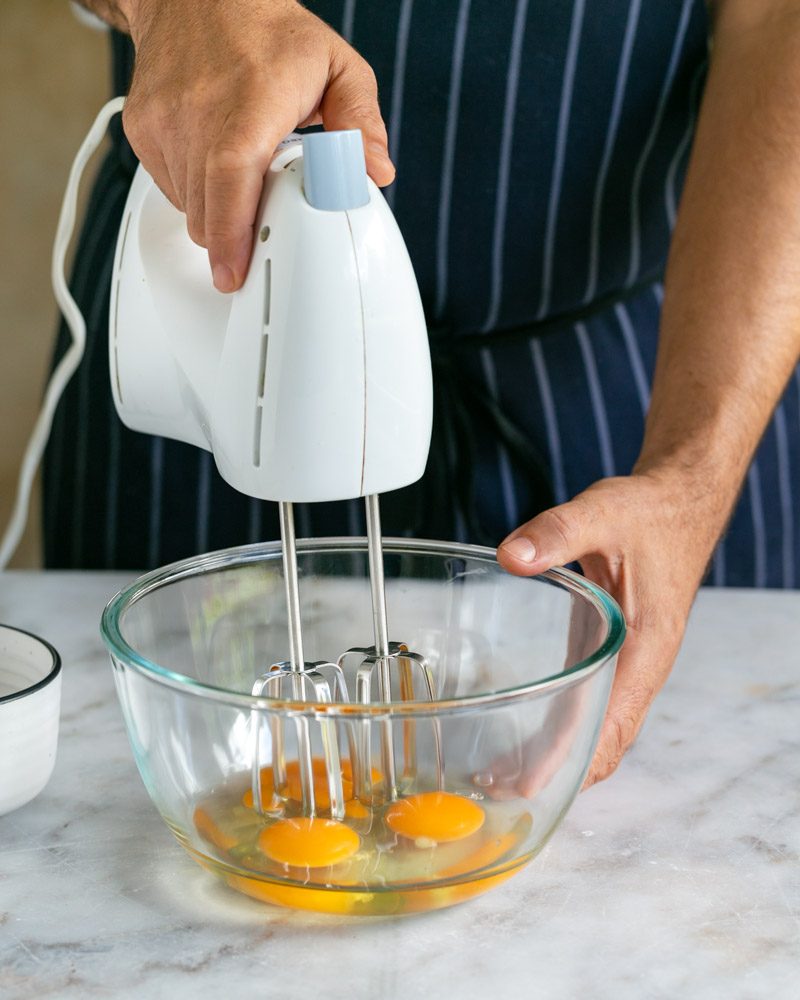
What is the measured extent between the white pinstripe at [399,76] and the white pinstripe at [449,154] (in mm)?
39

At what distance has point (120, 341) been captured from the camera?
65cm

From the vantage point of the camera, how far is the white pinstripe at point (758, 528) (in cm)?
122

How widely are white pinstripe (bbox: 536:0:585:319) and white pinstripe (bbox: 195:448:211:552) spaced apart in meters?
0.33

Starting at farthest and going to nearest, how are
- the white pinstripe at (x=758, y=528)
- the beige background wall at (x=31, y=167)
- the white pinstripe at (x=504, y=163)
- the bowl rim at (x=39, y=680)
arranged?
the beige background wall at (x=31, y=167) < the white pinstripe at (x=758, y=528) < the white pinstripe at (x=504, y=163) < the bowl rim at (x=39, y=680)

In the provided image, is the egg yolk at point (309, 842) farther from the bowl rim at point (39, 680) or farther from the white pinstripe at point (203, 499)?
the white pinstripe at point (203, 499)

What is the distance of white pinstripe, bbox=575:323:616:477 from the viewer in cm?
113

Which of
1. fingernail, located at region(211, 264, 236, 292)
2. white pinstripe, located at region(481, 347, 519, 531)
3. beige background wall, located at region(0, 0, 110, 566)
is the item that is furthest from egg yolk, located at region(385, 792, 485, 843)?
beige background wall, located at region(0, 0, 110, 566)

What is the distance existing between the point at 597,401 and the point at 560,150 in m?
0.23

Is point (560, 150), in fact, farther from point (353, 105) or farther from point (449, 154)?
point (353, 105)

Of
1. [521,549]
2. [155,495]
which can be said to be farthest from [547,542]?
[155,495]

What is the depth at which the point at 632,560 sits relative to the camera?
744 millimetres

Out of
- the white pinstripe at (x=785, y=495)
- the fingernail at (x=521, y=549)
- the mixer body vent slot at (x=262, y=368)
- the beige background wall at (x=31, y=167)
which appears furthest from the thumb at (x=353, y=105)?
the beige background wall at (x=31, y=167)

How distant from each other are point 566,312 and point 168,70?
1.91 ft

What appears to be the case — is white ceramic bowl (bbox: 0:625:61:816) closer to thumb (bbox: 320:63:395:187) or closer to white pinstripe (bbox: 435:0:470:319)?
thumb (bbox: 320:63:395:187)
